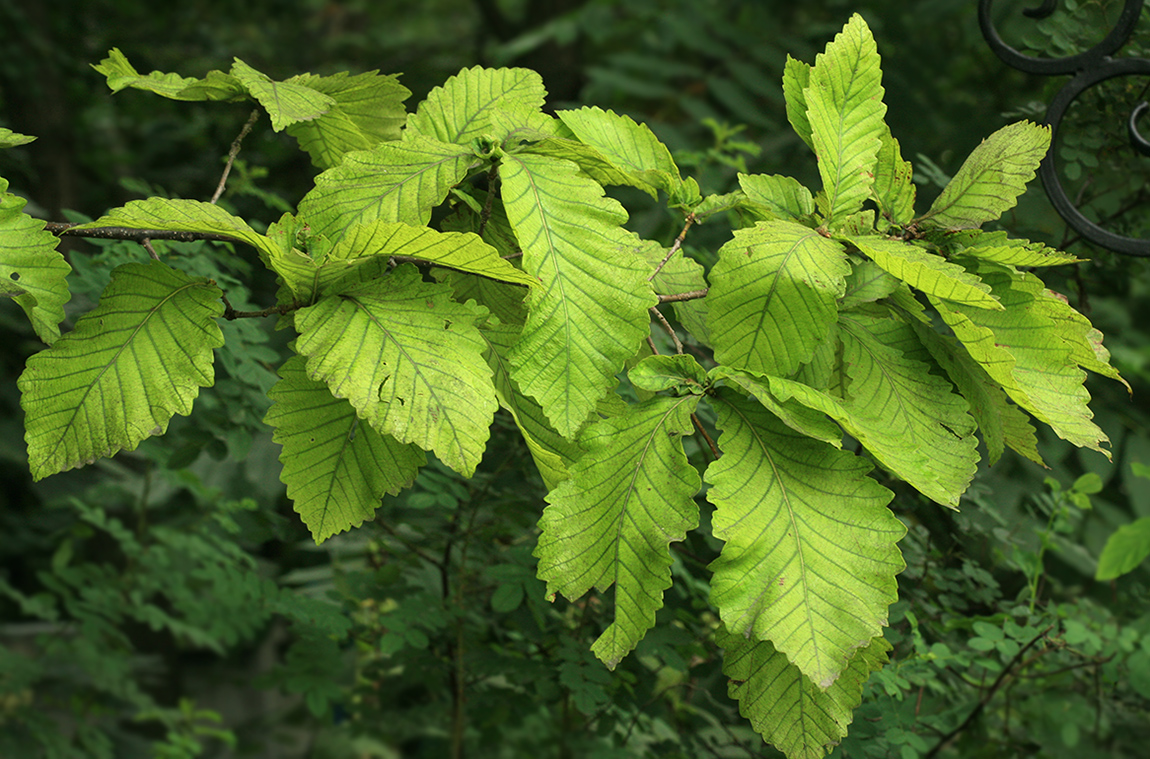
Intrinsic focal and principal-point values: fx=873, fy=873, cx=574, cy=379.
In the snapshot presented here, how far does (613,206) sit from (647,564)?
0.25 metres

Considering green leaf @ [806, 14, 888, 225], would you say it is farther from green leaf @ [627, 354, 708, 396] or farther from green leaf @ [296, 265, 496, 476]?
green leaf @ [296, 265, 496, 476]

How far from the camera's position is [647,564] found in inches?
22.4

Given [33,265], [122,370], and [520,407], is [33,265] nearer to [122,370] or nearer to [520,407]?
[122,370]

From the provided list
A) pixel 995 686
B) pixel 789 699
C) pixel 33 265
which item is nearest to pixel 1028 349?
pixel 789 699

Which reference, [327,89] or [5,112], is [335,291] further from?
[5,112]

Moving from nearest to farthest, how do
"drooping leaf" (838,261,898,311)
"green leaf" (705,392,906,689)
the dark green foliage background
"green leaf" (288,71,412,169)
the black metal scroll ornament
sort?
"green leaf" (705,392,906,689) → "drooping leaf" (838,261,898,311) → "green leaf" (288,71,412,169) → the black metal scroll ornament → the dark green foliage background

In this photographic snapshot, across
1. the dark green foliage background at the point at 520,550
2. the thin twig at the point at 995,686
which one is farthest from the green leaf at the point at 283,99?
the thin twig at the point at 995,686

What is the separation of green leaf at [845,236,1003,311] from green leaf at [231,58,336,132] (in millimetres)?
436

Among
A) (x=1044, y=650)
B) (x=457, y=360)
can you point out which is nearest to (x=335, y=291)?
(x=457, y=360)

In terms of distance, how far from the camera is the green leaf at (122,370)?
574 millimetres

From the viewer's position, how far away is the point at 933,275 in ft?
1.92

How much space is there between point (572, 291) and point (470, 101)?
0.89 ft

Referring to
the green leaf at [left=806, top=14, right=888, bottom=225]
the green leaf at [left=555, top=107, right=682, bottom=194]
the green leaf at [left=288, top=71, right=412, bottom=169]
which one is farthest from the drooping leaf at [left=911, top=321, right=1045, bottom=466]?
the green leaf at [left=288, top=71, right=412, bottom=169]

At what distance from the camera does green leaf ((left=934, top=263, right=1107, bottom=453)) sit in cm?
60
